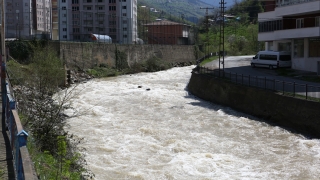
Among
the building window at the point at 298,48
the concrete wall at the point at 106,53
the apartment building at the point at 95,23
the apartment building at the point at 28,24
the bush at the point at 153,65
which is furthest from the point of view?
the apartment building at the point at 95,23

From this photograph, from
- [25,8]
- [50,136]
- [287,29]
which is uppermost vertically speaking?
[25,8]

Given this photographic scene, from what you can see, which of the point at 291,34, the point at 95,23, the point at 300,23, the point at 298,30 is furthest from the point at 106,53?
the point at 298,30

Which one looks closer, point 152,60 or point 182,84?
point 182,84

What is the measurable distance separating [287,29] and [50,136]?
33.8 meters

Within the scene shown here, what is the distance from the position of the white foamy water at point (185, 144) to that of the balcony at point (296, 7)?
13.2 m

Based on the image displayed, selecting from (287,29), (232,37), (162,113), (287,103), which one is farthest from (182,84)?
(232,37)

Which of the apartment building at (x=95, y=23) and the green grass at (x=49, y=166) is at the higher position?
the apartment building at (x=95, y=23)

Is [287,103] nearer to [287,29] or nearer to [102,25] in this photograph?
[287,29]

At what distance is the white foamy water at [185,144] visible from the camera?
50.7 ft

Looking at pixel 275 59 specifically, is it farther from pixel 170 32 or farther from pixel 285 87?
pixel 170 32

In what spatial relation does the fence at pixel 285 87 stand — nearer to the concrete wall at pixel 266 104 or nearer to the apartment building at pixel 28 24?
the concrete wall at pixel 266 104

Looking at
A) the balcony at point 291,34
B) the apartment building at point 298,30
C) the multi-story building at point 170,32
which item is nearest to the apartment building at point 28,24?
the balcony at point 291,34

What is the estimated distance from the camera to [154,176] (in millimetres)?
14719

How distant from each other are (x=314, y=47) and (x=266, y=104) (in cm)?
1535
